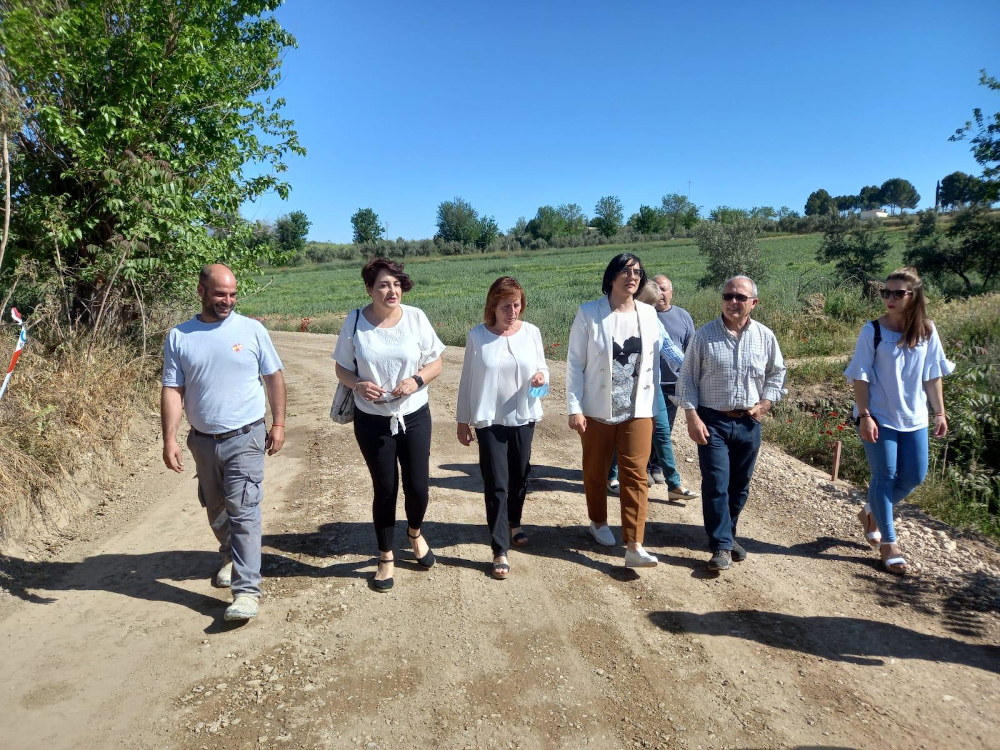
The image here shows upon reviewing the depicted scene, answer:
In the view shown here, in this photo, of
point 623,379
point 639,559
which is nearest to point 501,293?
point 623,379

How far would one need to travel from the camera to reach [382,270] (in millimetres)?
3893

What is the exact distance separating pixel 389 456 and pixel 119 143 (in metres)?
6.25

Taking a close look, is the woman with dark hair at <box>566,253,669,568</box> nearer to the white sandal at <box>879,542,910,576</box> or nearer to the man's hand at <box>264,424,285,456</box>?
the white sandal at <box>879,542,910,576</box>

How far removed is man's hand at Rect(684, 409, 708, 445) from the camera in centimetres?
420

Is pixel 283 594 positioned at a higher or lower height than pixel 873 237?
lower

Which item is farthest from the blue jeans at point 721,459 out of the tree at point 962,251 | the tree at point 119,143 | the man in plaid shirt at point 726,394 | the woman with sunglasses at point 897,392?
the tree at point 962,251

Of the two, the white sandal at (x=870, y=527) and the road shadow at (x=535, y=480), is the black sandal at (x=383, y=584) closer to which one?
the road shadow at (x=535, y=480)

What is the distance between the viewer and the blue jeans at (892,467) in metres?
4.25

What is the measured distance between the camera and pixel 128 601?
158 inches

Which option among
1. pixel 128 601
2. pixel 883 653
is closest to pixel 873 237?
pixel 883 653

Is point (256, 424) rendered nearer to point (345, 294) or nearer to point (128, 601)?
point (128, 601)

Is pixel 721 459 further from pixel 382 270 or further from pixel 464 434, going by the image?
pixel 382 270

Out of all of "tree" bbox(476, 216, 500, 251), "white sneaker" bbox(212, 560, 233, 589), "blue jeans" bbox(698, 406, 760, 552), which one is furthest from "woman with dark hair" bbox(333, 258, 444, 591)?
"tree" bbox(476, 216, 500, 251)

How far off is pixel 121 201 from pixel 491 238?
81153 mm
